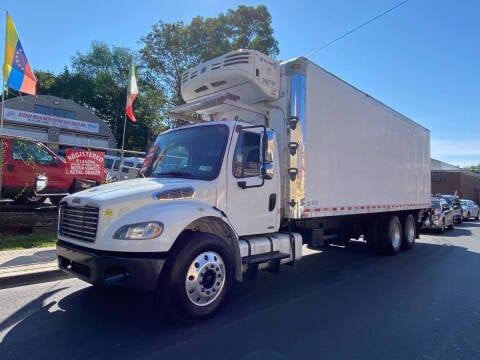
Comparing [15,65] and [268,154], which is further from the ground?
[15,65]

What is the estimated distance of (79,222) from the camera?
14.7 ft

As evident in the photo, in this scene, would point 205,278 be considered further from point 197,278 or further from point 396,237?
point 396,237

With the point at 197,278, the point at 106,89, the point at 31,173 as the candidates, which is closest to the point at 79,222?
the point at 197,278

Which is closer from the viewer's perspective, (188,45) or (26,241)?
(26,241)

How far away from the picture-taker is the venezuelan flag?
9.16m

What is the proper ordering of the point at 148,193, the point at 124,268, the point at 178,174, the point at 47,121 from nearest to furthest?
the point at 124,268 → the point at 148,193 → the point at 178,174 → the point at 47,121

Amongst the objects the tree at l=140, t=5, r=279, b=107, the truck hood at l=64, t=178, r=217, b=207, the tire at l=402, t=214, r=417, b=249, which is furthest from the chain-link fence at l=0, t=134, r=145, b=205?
the tree at l=140, t=5, r=279, b=107

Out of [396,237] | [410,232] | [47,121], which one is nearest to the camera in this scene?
[396,237]

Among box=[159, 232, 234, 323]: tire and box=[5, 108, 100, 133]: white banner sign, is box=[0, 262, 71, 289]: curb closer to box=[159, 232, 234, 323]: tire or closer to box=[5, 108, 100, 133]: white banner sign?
box=[159, 232, 234, 323]: tire

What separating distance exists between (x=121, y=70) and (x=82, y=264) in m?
59.3

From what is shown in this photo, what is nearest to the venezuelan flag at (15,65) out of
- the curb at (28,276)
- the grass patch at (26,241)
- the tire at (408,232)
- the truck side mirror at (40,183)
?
the truck side mirror at (40,183)

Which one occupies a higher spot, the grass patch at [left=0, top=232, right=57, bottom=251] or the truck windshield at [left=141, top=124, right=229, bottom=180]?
the truck windshield at [left=141, top=124, right=229, bottom=180]

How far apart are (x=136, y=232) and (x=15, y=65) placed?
7.79 m

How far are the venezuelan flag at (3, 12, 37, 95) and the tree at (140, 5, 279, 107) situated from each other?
26.4 meters
